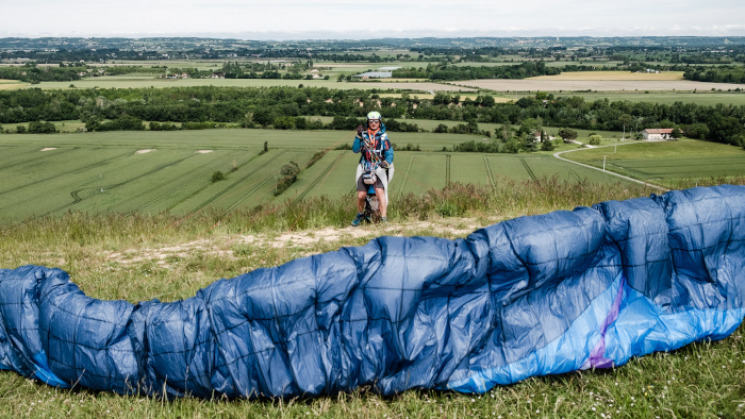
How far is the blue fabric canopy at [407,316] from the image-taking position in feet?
11.8

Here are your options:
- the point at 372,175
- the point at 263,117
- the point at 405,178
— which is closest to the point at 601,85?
the point at 263,117

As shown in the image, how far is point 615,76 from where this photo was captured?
114750mm

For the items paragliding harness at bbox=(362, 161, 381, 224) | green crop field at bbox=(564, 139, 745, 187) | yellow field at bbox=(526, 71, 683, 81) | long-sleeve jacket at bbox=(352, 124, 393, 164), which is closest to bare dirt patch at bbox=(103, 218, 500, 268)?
paragliding harness at bbox=(362, 161, 381, 224)

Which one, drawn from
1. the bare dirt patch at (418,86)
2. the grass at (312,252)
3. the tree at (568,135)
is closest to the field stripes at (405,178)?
the grass at (312,252)

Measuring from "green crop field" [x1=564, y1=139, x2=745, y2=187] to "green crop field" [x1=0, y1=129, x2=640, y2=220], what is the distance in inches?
127

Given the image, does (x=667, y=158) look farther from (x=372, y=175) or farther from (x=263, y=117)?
(x=263, y=117)

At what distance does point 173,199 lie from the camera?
108 ft

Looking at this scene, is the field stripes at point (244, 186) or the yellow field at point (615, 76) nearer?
the field stripes at point (244, 186)

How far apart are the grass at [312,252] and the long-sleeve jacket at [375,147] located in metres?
1.04

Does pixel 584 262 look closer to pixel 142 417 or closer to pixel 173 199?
pixel 142 417

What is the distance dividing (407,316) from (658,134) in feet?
195

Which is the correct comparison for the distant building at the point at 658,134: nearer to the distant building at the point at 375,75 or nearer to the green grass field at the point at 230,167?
the green grass field at the point at 230,167

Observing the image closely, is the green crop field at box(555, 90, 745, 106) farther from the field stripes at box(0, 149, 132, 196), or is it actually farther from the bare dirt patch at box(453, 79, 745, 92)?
the field stripes at box(0, 149, 132, 196)

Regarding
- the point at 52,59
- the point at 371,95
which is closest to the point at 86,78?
the point at 52,59
